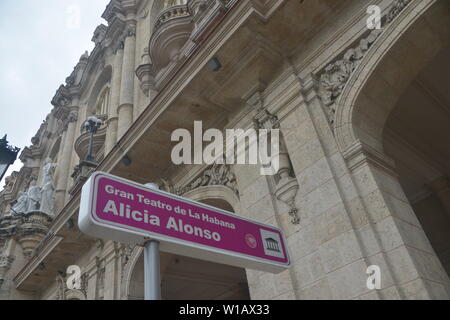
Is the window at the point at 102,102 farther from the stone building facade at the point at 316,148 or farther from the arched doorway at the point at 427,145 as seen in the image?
the arched doorway at the point at 427,145

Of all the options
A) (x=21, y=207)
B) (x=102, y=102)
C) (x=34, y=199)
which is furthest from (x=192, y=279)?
(x=102, y=102)

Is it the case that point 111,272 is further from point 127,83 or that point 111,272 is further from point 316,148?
point 127,83

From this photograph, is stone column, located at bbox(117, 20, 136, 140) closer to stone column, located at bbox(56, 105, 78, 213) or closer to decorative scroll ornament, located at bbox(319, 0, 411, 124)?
stone column, located at bbox(56, 105, 78, 213)

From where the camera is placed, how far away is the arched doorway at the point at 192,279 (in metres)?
8.34

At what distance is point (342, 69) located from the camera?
5516 millimetres

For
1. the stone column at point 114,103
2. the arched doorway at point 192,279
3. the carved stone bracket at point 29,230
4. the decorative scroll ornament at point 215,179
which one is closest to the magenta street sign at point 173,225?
the decorative scroll ornament at point 215,179

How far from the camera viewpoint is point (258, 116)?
628 centimetres

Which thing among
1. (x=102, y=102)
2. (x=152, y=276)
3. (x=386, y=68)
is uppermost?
(x=102, y=102)

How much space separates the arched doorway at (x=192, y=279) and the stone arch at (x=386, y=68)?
520 cm

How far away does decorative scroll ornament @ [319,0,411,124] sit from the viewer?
5121mm

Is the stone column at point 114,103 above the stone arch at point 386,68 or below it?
above

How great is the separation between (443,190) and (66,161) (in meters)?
16.1
